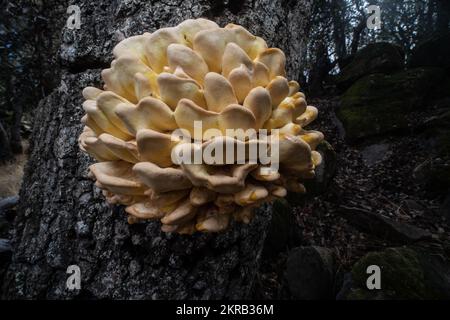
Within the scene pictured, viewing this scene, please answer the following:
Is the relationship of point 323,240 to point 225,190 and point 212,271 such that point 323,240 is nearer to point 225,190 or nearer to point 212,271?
point 212,271

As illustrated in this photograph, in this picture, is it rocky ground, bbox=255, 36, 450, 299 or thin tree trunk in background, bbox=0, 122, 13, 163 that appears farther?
thin tree trunk in background, bbox=0, 122, 13, 163

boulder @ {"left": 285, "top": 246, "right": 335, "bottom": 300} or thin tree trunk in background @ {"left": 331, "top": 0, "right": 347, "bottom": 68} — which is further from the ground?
thin tree trunk in background @ {"left": 331, "top": 0, "right": 347, "bottom": 68}

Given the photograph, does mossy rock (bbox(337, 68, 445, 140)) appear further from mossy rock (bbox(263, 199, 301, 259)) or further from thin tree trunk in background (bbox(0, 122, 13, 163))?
thin tree trunk in background (bbox(0, 122, 13, 163))

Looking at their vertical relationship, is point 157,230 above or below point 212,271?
above

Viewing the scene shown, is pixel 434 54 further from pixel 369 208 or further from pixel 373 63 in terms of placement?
pixel 369 208

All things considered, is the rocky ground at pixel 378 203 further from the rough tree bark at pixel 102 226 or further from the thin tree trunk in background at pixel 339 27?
the thin tree trunk in background at pixel 339 27

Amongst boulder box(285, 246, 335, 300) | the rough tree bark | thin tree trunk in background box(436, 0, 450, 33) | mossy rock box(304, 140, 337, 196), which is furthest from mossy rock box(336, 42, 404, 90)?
the rough tree bark
